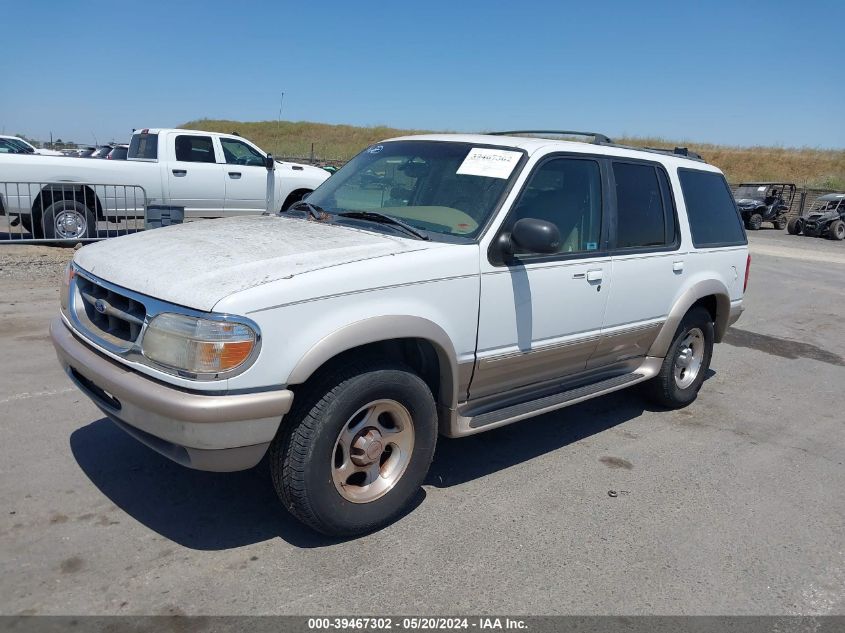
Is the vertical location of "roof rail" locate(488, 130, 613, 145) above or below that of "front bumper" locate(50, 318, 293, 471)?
above

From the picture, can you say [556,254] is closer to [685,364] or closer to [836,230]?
[685,364]

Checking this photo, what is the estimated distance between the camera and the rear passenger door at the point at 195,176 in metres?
12.2

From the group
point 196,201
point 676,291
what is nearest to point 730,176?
point 196,201

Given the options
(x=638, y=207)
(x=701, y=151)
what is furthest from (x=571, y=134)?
(x=701, y=151)

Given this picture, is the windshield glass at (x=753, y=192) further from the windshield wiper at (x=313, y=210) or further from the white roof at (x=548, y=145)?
the windshield wiper at (x=313, y=210)

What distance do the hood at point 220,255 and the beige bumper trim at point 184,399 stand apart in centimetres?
37

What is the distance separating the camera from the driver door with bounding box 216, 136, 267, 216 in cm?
1283

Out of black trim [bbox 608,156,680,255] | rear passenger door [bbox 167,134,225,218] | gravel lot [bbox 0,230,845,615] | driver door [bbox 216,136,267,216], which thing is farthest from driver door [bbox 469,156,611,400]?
driver door [bbox 216,136,267,216]

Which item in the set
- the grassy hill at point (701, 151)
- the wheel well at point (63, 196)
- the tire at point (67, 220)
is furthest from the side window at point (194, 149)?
the grassy hill at point (701, 151)

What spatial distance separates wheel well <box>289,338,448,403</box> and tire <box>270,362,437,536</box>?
0.08 metres

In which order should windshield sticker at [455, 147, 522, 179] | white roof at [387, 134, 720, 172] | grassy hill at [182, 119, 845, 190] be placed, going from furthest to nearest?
1. grassy hill at [182, 119, 845, 190]
2. white roof at [387, 134, 720, 172]
3. windshield sticker at [455, 147, 522, 179]

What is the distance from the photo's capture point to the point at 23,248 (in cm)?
1034

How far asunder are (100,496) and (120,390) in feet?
3.02

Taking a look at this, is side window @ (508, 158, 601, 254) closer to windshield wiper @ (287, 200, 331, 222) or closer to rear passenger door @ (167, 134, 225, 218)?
windshield wiper @ (287, 200, 331, 222)
